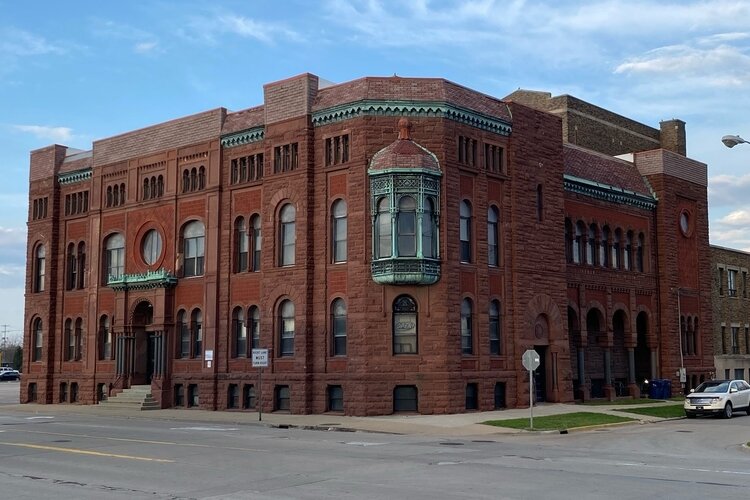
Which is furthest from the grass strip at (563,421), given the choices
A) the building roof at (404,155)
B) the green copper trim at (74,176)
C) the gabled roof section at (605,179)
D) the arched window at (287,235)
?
the green copper trim at (74,176)

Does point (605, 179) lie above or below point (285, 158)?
above

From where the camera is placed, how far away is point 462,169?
117 ft

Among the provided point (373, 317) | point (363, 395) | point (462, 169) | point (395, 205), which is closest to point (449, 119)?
point (462, 169)

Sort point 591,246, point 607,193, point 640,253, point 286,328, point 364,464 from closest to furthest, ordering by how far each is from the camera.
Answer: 1. point 364,464
2. point 286,328
3. point 591,246
4. point 607,193
5. point 640,253

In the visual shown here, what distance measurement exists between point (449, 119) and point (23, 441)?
65.9 feet

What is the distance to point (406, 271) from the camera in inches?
1304

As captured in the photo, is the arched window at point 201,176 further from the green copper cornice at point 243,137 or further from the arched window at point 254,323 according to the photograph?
the arched window at point 254,323

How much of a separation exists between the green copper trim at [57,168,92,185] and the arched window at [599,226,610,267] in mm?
28196

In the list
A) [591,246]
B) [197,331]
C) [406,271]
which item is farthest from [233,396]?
[591,246]

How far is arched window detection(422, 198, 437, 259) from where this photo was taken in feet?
111

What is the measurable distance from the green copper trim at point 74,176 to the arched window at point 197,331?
11.8 metres

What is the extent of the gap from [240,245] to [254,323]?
382 cm

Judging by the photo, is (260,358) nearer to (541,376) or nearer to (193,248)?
(193,248)

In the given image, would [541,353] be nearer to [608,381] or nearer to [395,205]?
[608,381]
